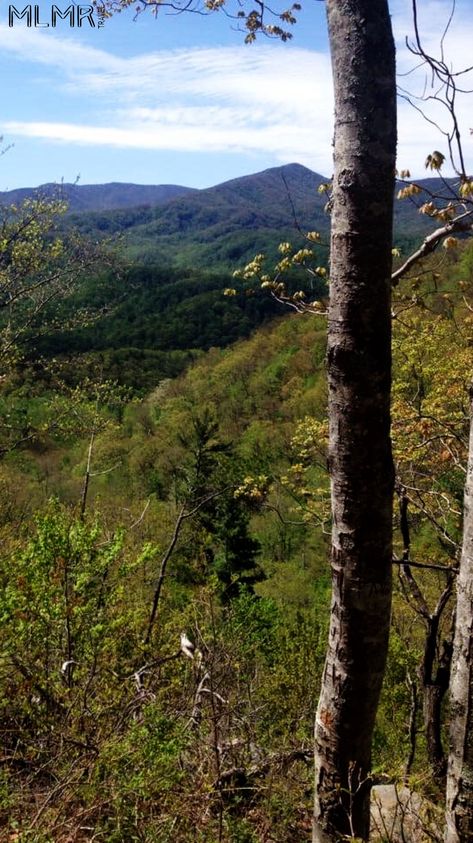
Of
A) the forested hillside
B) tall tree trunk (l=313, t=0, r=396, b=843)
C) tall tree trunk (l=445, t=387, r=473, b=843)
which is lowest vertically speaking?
the forested hillside

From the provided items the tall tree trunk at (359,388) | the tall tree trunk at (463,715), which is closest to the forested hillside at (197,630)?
the tall tree trunk at (463,715)

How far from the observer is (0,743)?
13.8 ft

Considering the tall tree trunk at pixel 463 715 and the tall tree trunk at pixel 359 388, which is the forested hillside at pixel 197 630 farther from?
the tall tree trunk at pixel 359 388

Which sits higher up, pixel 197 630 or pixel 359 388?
pixel 359 388

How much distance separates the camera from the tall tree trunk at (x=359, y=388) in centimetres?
173

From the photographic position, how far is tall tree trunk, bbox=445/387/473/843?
6.53 feet

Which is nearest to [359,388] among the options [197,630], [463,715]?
[463,715]

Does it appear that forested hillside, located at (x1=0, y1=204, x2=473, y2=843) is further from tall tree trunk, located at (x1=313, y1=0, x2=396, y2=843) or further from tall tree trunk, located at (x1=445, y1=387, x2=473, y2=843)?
tall tree trunk, located at (x1=313, y1=0, x2=396, y2=843)

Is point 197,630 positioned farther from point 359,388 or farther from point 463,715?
point 359,388

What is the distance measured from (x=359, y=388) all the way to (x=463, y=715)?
3.70 feet

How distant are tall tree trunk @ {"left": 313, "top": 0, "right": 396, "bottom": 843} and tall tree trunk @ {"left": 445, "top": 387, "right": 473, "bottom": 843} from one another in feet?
0.87

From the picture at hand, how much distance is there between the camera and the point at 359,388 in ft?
6.00

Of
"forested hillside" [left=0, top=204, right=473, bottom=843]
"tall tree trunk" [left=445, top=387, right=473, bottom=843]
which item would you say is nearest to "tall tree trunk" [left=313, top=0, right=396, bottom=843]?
"tall tree trunk" [left=445, top=387, right=473, bottom=843]

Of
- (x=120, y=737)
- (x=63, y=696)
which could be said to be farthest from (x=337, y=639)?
(x=63, y=696)
